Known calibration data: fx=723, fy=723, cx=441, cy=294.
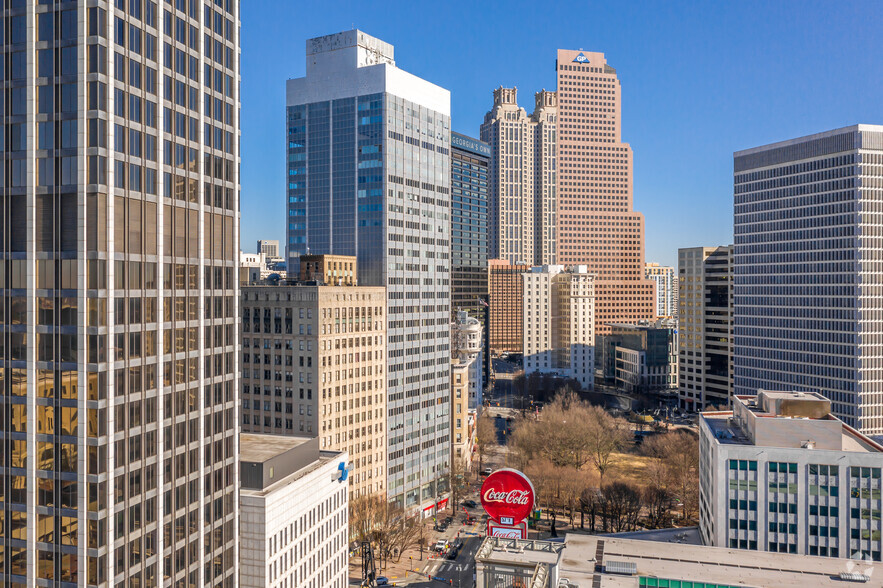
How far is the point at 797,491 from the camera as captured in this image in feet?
329

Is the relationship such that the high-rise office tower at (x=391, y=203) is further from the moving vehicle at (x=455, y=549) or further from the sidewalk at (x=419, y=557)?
the moving vehicle at (x=455, y=549)

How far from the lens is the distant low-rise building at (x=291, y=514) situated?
8500 centimetres

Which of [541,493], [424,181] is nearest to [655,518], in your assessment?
[541,493]

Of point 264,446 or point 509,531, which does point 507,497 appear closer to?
point 509,531

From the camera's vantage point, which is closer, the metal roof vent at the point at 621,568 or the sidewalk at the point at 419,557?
the metal roof vent at the point at 621,568

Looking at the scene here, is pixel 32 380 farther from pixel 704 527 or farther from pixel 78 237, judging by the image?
pixel 704 527

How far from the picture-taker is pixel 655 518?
16012 cm

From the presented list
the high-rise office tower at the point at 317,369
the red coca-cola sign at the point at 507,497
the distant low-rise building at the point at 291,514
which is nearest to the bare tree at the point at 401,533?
the high-rise office tower at the point at 317,369

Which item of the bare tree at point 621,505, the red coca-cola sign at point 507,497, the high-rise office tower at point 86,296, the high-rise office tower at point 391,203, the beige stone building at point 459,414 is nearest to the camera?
the high-rise office tower at point 86,296

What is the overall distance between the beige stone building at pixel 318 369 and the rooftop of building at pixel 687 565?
59579mm

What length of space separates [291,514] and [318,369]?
1923 inches

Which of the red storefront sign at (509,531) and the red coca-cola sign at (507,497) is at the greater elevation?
the red coca-cola sign at (507,497)

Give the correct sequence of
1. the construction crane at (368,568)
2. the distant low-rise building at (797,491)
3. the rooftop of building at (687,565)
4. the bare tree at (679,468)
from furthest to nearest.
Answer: the bare tree at (679,468), the construction crane at (368,568), the distant low-rise building at (797,491), the rooftop of building at (687,565)

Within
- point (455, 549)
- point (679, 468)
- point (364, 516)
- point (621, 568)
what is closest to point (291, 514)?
point (621, 568)
